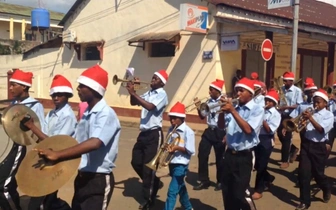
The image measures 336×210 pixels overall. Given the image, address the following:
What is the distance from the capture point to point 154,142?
20.7 ft

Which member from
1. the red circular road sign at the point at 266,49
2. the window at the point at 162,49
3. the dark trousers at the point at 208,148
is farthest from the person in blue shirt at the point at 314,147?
the window at the point at 162,49

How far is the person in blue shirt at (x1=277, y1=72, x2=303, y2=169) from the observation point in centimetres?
860

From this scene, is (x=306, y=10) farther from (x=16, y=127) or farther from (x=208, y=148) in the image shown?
(x=16, y=127)

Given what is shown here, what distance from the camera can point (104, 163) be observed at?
3805mm

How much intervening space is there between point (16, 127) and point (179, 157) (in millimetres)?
2196

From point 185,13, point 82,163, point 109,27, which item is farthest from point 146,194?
point 109,27

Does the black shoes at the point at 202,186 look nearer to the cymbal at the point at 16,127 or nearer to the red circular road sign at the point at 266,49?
the cymbal at the point at 16,127

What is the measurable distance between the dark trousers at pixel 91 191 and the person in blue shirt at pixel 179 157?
1840mm

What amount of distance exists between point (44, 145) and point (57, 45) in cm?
1860

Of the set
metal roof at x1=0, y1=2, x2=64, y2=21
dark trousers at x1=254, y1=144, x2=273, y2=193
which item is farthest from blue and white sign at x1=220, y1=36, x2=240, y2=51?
metal roof at x1=0, y1=2, x2=64, y2=21

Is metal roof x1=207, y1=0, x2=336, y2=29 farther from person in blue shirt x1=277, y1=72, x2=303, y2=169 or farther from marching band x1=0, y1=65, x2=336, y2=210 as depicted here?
marching band x1=0, y1=65, x2=336, y2=210

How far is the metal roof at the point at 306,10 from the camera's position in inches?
572

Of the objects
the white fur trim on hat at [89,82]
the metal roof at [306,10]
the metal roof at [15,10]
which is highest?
the metal roof at [15,10]

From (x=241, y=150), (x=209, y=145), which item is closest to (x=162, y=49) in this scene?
(x=209, y=145)
